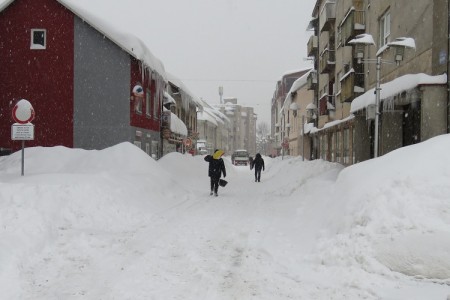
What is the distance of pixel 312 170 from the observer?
1858 cm

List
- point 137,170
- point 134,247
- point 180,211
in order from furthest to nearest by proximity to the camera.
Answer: point 137,170 < point 180,211 < point 134,247

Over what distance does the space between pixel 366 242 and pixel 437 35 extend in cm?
801

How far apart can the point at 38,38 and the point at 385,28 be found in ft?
50.4

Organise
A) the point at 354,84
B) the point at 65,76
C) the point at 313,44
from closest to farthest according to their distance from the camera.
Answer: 1. the point at 354,84
2. the point at 65,76
3. the point at 313,44

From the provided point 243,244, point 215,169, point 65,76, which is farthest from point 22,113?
point 65,76

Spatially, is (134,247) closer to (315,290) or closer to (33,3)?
(315,290)

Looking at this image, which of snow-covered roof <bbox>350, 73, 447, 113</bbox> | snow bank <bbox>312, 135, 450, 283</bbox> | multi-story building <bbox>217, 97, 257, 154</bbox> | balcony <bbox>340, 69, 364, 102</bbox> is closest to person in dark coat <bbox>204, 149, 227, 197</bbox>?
snow-covered roof <bbox>350, 73, 447, 113</bbox>

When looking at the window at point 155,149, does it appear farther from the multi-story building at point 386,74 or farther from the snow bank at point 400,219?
the snow bank at point 400,219

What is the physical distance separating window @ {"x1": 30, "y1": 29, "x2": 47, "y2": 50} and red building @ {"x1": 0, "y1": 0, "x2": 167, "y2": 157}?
0.02 meters

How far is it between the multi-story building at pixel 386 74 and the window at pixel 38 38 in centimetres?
1370

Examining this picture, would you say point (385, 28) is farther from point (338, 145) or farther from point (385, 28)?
point (338, 145)

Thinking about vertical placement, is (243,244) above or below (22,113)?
below

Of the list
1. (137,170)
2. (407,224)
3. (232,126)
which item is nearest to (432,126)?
(407,224)

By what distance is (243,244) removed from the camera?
7.39 metres
